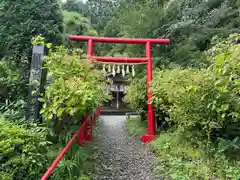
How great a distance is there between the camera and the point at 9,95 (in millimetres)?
5488

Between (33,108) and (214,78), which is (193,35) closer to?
(214,78)

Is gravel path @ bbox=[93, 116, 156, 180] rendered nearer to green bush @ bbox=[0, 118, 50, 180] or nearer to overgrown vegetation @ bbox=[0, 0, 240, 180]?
overgrown vegetation @ bbox=[0, 0, 240, 180]

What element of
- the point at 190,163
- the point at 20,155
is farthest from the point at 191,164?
the point at 20,155

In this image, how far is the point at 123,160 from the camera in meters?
4.83

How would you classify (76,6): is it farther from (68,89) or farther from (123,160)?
(68,89)

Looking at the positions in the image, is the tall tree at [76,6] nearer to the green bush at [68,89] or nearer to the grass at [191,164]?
the green bush at [68,89]

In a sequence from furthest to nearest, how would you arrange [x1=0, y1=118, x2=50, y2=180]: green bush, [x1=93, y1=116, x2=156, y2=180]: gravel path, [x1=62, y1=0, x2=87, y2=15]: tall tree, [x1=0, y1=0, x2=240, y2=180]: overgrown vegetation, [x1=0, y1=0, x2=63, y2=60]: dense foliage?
[x1=62, y1=0, x2=87, y2=15]: tall tree
[x1=0, y1=0, x2=63, y2=60]: dense foliage
[x1=93, y1=116, x2=156, y2=180]: gravel path
[x1=0, y1=0, x2=240, y2=180]: overgrown vegetation
[x1=0, y1=118, x2=50, y2=180]: green bush

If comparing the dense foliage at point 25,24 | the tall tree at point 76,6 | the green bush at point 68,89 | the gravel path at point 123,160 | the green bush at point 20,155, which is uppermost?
the tall tree at point 76,6

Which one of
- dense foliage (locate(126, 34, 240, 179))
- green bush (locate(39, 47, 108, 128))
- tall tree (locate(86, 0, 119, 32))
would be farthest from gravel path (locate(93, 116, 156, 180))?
tall tree (locate(86, 0, 119, 32))

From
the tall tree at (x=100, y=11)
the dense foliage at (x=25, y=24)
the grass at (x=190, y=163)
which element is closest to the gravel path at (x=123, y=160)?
the grass at (x=190, y=163)

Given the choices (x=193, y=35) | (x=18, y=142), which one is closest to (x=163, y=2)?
(x=193, y=35)

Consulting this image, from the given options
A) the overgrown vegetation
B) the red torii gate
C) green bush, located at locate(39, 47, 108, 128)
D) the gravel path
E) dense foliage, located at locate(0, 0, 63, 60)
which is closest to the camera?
the overgrown vegetation

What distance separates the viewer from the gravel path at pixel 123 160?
4047 millimetres

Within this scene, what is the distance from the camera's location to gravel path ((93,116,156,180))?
405 centimetres
